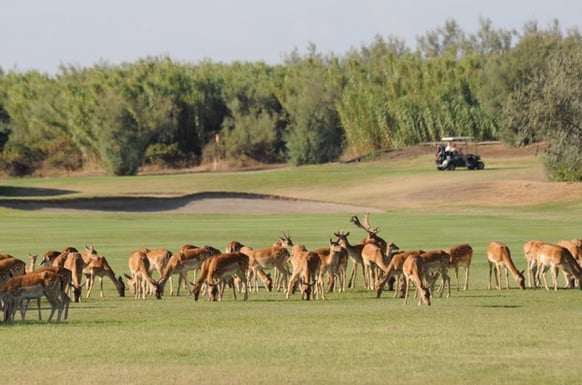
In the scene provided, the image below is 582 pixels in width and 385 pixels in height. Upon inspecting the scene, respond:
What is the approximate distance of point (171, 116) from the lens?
381 feet

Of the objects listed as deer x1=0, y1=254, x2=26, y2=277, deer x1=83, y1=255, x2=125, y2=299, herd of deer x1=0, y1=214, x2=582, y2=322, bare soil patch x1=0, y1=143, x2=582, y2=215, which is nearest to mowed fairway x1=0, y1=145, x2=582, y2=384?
deer x1=83, y1=255, x2=125, y2=299

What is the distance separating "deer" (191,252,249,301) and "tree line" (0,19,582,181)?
73.3m

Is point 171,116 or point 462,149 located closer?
point 462,149

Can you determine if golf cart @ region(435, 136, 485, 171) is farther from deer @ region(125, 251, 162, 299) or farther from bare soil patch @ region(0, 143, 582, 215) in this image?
deer @ region(125, 251, 162, 299)

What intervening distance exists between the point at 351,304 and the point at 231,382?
33.2ft

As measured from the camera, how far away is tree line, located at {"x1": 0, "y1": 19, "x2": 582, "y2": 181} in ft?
353

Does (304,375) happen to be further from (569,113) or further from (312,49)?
(312,49)

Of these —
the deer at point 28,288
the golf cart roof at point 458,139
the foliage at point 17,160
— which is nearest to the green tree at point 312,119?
the golf cart roof at point 458,139

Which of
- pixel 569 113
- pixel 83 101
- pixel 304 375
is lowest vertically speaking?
pixel 304 375

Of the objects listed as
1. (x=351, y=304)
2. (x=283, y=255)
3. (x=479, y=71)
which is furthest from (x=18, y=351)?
(x=479, y=71)

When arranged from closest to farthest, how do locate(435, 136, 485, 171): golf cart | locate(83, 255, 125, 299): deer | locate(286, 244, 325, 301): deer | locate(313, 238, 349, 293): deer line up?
locate(286, 244, 325, 301): deer → locate(313, 238, 349, 293): deer → locate(83, 255, 125, 299): deer → locate(435, 136, 485, 171): golf cart

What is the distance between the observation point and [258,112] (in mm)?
120312

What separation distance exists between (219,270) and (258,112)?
9283 centimetres

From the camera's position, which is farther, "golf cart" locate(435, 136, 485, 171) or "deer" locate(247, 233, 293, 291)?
"golf cart" locate(435, 136, 485, 171)
